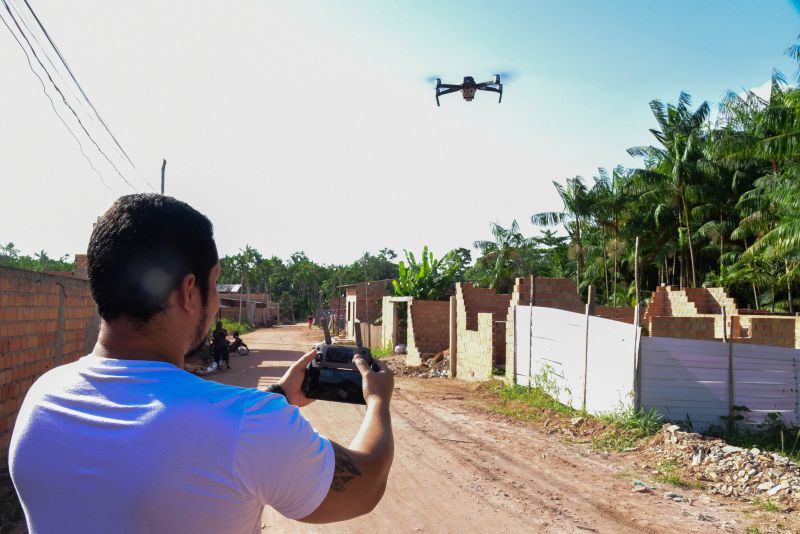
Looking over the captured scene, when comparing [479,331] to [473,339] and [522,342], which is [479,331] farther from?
[522,342]

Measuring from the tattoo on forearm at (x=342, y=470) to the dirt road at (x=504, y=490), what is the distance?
12.3ft

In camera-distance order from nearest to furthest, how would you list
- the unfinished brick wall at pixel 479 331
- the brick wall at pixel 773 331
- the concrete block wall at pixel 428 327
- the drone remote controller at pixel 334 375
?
the drone remote controller at pixel 334 375 < the brick wall at pixel 773 331 < the unfinished brick wall at pixel 479 331 < the concrete block wall at pixel 428 327

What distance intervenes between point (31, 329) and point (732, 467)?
731 cm

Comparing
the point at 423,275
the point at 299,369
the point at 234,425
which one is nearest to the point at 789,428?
the point at 299,369

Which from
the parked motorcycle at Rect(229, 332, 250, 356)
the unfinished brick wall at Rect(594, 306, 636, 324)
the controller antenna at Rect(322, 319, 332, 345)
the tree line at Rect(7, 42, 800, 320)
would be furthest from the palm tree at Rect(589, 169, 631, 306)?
the controller antenna at Rect(322, 319, 332, 345)

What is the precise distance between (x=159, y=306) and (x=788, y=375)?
8894 millimetres

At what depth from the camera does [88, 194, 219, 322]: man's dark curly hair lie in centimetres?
122

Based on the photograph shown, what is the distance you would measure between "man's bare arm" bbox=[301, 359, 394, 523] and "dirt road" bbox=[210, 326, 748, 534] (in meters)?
3.66

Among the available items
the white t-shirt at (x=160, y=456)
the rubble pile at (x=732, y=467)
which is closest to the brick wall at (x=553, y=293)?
the rubble pile at (x=732, y=467)

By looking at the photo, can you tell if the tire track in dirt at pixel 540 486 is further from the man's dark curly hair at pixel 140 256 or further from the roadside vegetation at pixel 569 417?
the man's dark curly hair at pixel 140 256

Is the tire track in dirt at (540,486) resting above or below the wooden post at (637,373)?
below

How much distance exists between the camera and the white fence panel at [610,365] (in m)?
8.11

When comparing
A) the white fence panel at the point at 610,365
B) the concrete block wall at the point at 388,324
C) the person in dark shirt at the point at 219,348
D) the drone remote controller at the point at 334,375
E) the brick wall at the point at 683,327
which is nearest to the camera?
the drone remote controller at the point at 334,375

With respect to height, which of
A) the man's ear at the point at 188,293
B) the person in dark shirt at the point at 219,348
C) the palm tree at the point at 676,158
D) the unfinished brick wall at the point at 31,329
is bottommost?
the person in dark shirt at the point at 219,348
